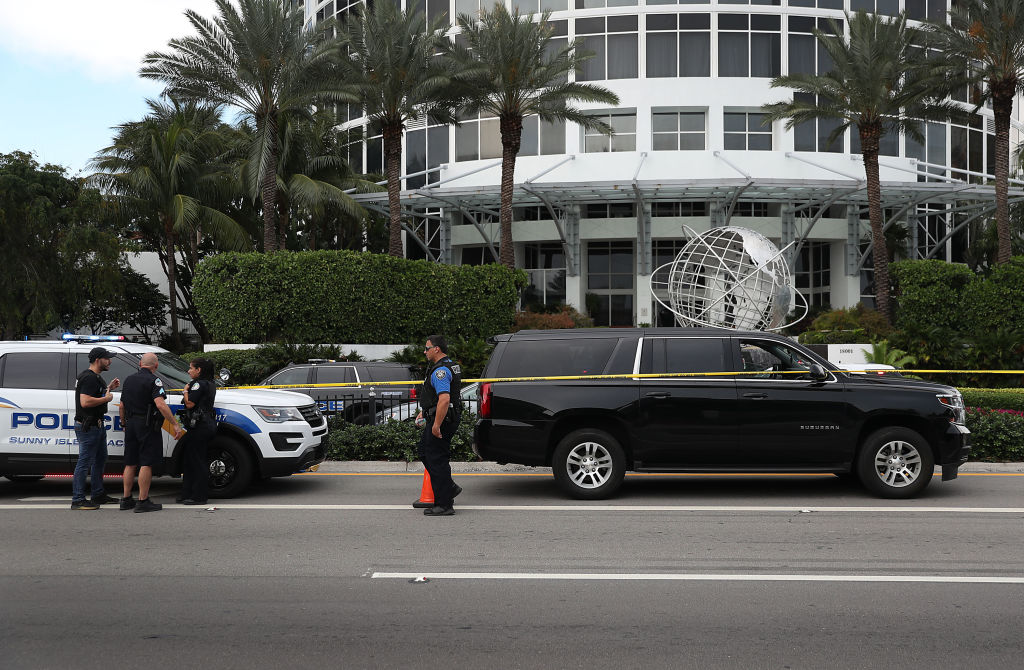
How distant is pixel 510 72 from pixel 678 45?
1385 centimetres

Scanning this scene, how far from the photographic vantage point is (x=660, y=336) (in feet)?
33.2

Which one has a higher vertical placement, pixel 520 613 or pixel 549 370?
pixel 549 370

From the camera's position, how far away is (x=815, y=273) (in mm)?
43000

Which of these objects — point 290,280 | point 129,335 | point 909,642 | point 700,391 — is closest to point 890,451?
point 700,391

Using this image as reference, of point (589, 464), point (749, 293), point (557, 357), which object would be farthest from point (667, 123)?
point (589, 464)

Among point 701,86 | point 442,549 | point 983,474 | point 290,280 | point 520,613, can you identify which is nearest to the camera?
point 520,613

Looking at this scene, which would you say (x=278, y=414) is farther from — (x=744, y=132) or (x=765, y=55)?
(x=765, y=55)

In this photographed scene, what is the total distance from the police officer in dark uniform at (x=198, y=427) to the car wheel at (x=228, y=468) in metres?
0.35

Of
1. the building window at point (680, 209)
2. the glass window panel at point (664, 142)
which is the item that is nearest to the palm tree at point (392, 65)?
the glass window panel at point (664, 142)

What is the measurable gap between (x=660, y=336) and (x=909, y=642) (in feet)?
17.4

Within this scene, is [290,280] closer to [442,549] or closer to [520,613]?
[442,549]

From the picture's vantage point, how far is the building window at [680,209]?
40906mm

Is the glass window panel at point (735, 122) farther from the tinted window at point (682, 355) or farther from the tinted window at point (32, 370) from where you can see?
the tinted window at point (32, 370)

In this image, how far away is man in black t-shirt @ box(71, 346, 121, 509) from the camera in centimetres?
934
